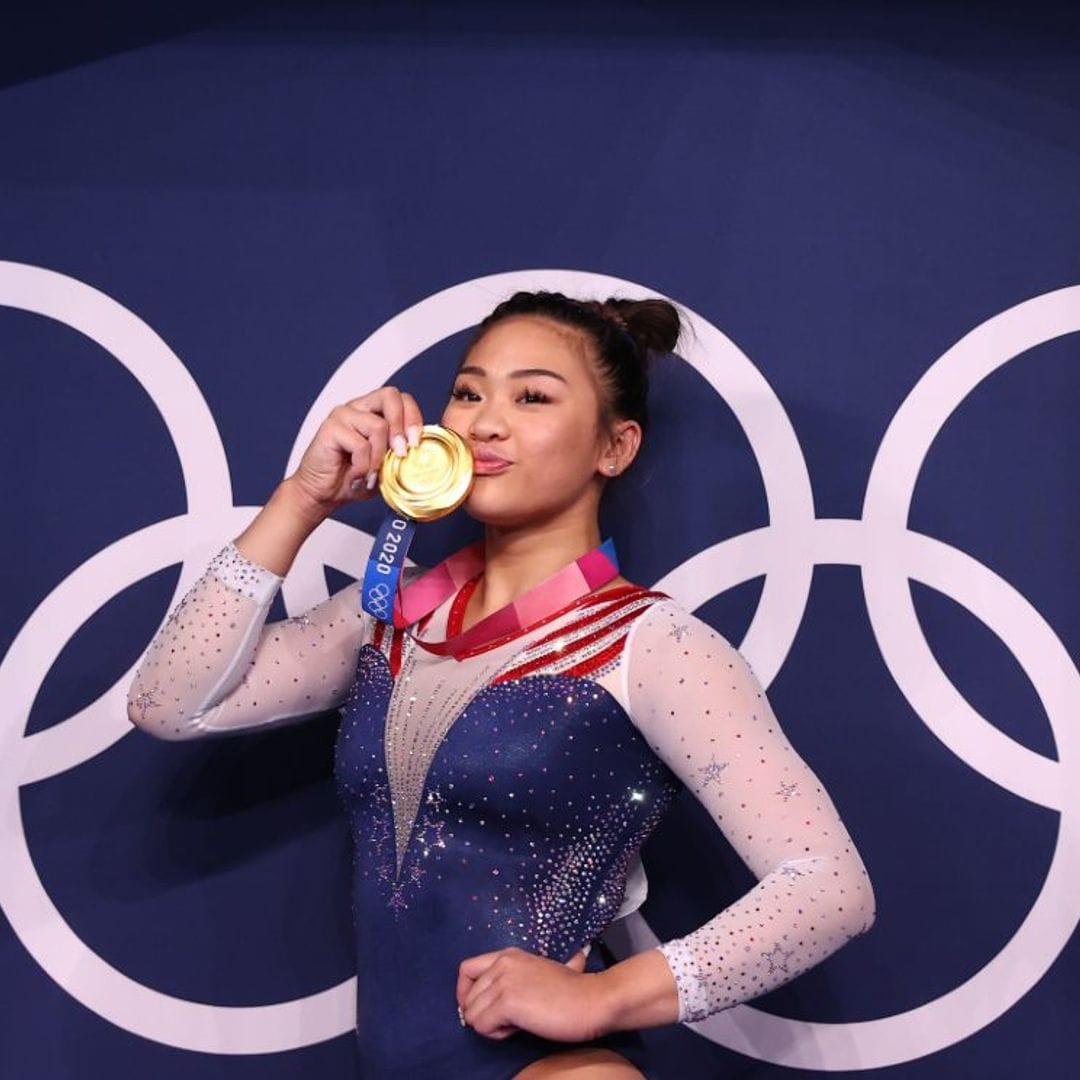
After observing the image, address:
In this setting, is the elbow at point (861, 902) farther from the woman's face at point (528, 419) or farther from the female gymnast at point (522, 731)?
the woman's face at point (528, 419)

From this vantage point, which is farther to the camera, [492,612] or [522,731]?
[492,612]

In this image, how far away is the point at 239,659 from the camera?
2.06 metres

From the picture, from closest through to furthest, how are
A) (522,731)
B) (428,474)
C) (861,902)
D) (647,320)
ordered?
(861,902) < (522,731) < (428,474) < (647,320)

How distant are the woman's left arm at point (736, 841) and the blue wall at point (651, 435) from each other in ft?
1.59

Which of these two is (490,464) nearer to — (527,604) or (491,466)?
(491,466)

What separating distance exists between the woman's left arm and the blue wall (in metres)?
0.48

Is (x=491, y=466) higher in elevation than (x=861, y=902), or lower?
higher

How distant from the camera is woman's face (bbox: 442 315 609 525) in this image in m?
2.04

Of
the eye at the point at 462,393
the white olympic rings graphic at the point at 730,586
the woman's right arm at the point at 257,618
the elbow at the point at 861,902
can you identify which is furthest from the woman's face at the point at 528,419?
the elbow at the point at 861,902

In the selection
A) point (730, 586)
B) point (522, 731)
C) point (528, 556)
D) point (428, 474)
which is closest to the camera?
point (522, 731)

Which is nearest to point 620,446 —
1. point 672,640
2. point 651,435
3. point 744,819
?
point 651,435

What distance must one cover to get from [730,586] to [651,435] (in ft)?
0.89

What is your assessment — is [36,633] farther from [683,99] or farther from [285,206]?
[683,99]

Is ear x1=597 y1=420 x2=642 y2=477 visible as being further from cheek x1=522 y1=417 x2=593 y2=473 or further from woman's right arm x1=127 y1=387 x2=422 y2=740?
woman's right arm x1=127 y1=387 x2=422 y2=740
